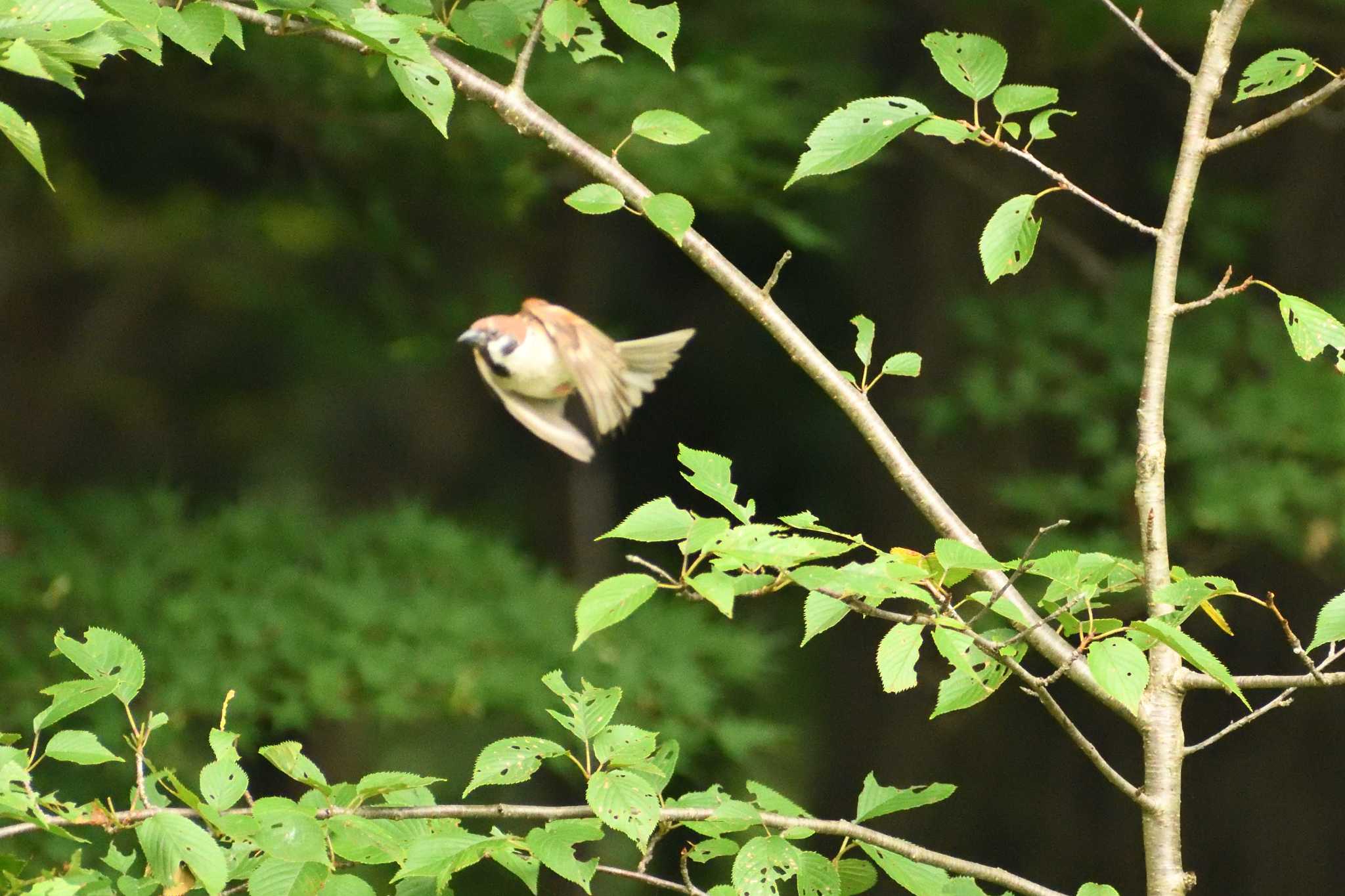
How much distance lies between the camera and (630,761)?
1.04 m

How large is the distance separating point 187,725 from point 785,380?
2.35 metres

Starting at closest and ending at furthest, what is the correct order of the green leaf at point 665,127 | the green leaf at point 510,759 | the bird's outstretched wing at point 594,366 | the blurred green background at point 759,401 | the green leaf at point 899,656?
the green leaf at point 899,656 → the green leaf at point 510,759 → the green leaf at point 665,127 → the bird's outstretched wing at point 594,366 → the blurred green background at point 759,401

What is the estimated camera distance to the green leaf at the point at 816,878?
1023 mm

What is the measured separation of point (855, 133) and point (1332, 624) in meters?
0.48

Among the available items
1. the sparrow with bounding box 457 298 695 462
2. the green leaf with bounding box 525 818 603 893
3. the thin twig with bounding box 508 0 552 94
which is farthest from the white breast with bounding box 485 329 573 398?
the green leaf with bounding box 525 818 603 893

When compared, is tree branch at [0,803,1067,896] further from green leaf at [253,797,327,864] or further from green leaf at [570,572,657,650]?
green leaf at [570,572,657,650]

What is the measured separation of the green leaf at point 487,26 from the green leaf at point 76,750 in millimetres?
638

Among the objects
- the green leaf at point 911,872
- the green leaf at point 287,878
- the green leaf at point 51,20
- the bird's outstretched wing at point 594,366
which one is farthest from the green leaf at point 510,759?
the green leaf at point 51,20

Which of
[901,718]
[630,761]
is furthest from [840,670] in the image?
[630,761]

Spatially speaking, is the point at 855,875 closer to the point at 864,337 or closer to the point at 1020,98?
the point at 864,337

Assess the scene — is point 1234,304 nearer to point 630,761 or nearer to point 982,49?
point 982,49

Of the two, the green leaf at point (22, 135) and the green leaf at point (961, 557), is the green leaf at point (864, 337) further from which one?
the green leaf at point (22, 135)

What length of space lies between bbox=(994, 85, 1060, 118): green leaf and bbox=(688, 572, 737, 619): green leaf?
44 centimetres

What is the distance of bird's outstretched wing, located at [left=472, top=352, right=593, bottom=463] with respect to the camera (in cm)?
144
